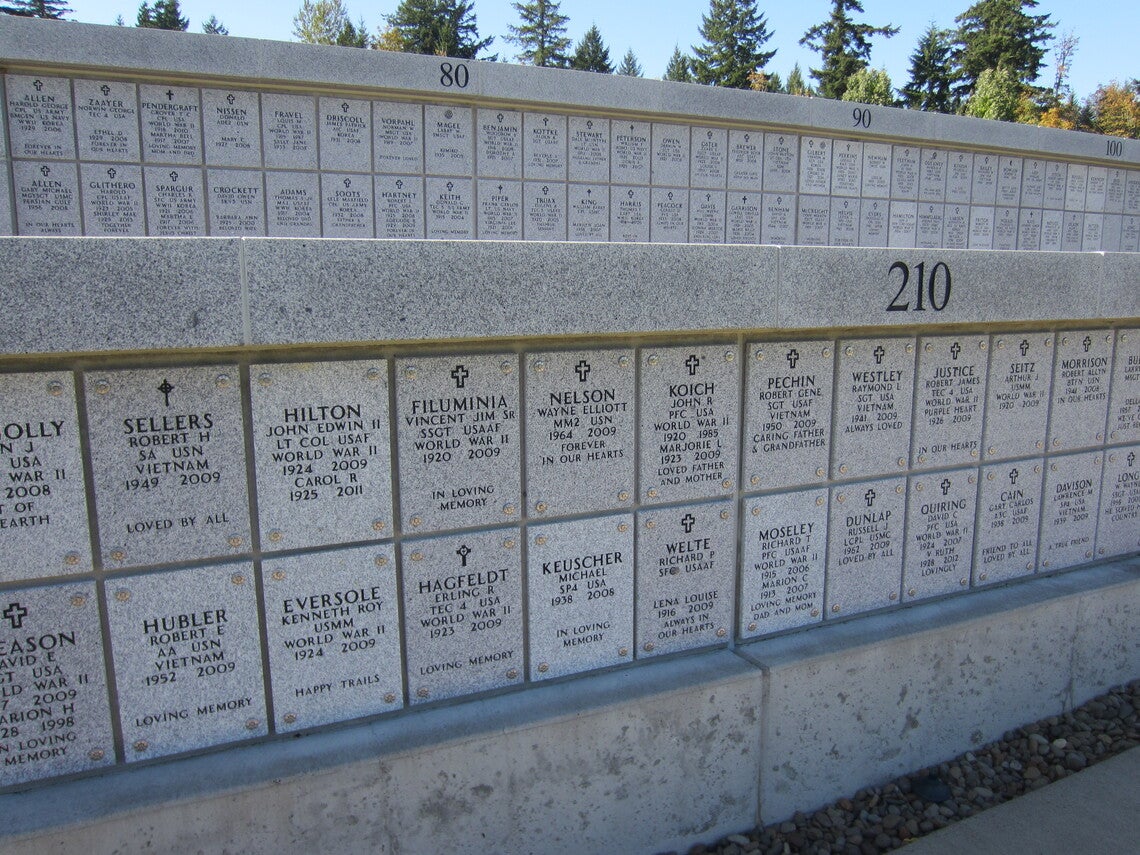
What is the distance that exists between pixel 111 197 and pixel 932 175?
7.29 metres

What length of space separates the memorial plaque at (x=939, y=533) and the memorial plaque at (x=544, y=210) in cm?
382

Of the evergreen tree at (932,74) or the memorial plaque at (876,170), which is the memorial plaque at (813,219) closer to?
the memorial plaque at (876,170)

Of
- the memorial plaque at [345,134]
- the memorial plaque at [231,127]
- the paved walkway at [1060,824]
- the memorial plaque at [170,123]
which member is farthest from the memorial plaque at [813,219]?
the paved walkway at [1060,824]

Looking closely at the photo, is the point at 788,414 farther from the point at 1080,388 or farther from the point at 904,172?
the point at 904,172

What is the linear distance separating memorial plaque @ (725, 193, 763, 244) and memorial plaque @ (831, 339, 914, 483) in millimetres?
4036

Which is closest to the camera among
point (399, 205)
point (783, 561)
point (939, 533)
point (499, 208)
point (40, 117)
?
point (783, 561)

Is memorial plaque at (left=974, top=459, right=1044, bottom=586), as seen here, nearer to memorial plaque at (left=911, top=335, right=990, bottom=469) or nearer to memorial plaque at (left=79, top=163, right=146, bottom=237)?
memorial plaque at (left=911, top=335, right=990, bottom=469)

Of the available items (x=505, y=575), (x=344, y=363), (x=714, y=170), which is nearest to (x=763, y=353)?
(x=505, y=575)

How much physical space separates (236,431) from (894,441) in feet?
8.35

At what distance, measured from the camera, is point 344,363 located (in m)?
2.33

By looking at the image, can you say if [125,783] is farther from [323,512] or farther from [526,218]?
[526,218]

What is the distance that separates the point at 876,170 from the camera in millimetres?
7590

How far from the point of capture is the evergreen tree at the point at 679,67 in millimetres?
47031

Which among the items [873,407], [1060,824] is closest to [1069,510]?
[873,407]
